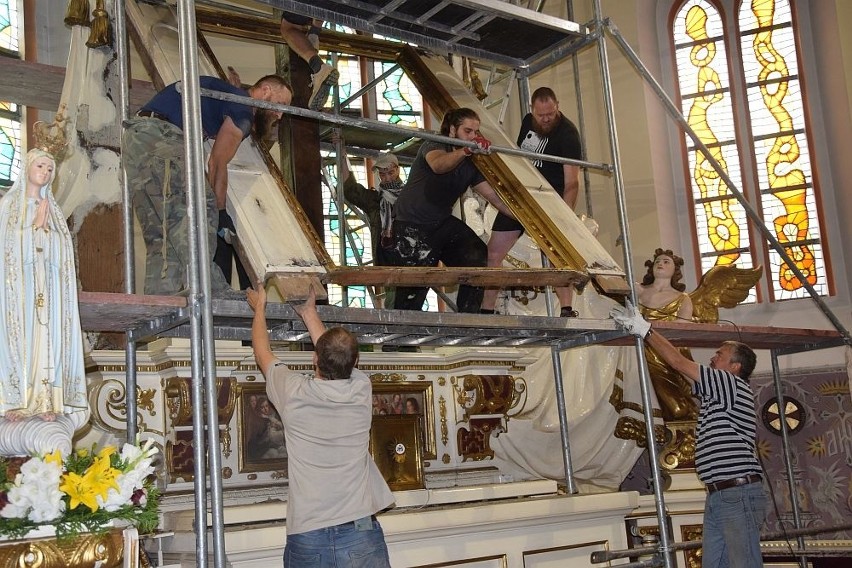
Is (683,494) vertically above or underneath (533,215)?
underneath

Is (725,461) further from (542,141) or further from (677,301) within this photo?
(677,301)

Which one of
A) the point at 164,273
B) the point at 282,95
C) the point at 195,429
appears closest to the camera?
the point at 195,429

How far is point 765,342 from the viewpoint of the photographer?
7.64 metres

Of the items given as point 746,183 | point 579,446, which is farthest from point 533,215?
point 746,183

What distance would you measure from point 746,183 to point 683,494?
4.14 meters

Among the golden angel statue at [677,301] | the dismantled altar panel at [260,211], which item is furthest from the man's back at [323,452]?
the golden angel statue at [677,301]

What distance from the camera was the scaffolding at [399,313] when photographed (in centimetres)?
443

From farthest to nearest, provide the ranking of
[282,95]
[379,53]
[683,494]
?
[683,494] < [379,53] < [282,95]

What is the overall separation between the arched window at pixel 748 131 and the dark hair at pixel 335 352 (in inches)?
275

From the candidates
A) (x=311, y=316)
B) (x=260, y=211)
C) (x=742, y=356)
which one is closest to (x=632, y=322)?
(x=742, y=356)

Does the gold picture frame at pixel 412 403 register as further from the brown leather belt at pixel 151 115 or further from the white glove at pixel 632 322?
the brown leather belt at pixel 151 115

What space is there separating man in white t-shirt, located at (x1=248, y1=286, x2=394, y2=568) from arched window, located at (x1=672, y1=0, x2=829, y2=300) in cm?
699

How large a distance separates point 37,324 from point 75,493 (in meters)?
0.77

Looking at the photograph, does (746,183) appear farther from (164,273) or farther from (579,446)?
(164,273)
